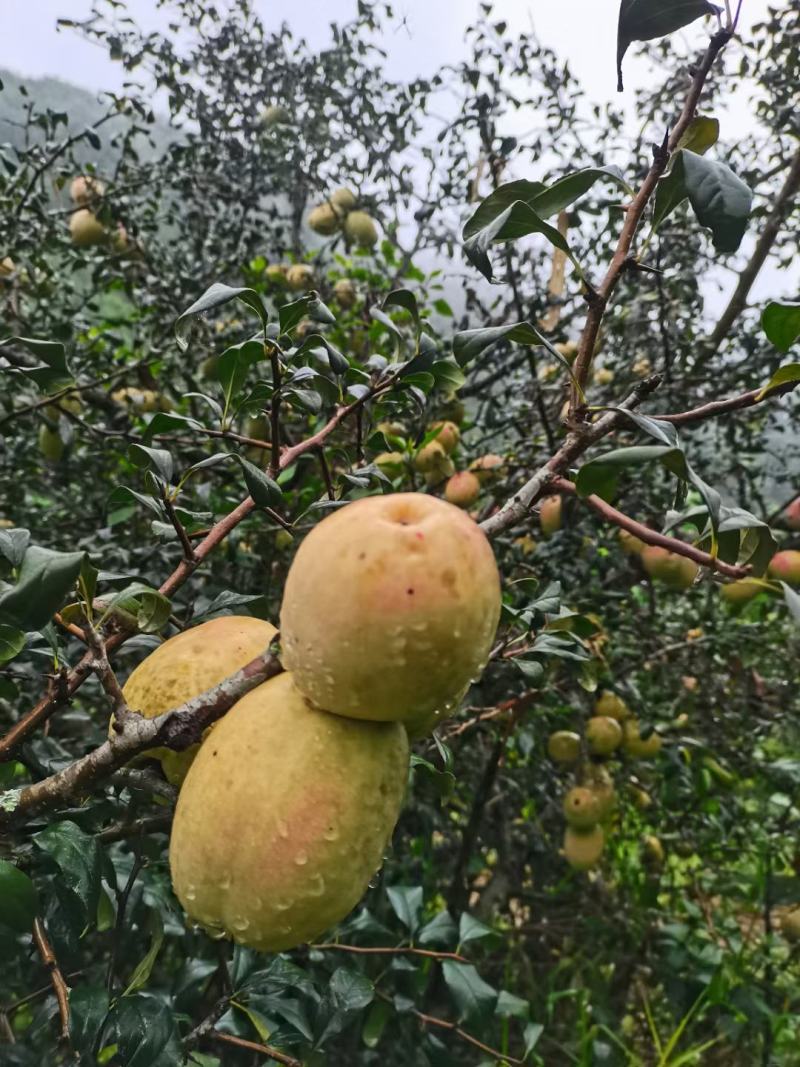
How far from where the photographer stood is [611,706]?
62.2 inches

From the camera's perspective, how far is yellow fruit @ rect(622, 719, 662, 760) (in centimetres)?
157

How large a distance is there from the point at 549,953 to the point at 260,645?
1.99m

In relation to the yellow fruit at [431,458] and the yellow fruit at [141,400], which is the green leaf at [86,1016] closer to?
the yellow fruit at [431,458]

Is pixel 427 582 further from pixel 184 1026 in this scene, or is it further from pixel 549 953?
pixel 549 953

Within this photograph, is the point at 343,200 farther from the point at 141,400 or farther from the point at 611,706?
the point at 611,706

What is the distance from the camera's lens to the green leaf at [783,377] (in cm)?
52

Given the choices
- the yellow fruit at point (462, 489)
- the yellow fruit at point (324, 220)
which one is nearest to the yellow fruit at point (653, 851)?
the yellow fruit at point (462, 489)

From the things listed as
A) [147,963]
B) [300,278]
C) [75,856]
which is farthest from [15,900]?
[300,278]

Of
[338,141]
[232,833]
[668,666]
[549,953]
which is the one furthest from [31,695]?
[338,141]

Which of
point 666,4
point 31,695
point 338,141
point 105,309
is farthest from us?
point 105,309

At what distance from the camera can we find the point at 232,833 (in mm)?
484

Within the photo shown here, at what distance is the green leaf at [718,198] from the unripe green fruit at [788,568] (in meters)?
1.00

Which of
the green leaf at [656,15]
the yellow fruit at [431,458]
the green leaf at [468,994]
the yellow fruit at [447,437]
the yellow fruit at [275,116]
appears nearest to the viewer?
the green leaf at [656,15]

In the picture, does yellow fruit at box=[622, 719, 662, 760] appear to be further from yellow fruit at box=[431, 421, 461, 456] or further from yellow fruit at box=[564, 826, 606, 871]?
yellow fruit at box=[431, 421, 461, 456]
